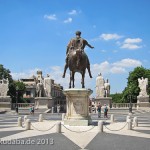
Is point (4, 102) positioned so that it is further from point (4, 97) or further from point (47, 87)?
point (47, 87)

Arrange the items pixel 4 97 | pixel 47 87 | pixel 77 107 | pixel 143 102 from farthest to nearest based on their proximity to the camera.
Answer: pixel 47 87, pixel 4 97, pixel 143 102, pixel 77 107

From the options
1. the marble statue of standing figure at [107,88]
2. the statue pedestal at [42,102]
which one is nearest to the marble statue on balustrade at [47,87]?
the statue pedestal at [42,102]

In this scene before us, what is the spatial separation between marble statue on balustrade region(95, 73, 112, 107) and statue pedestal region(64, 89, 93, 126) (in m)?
29.0

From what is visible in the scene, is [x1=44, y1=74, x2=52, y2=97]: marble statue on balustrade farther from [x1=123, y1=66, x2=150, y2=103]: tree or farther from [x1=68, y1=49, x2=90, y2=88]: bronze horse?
[x1=68, y1=49, x2=90, y2=88]: bronze horse

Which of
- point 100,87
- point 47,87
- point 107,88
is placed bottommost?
point 107,88

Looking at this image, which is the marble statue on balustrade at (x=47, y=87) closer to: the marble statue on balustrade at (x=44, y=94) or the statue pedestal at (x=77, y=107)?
the marble statue on balustrade at (x=44, y=94)

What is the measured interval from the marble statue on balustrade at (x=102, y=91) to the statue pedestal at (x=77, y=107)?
29.0 meters

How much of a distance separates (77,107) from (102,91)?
29.7 meters

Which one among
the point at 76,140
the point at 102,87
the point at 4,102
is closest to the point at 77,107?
the point at 76,140

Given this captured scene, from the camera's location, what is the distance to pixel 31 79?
130000mm

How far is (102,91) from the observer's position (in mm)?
48031

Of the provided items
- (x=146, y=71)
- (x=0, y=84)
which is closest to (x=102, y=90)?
(x=0, y=84)

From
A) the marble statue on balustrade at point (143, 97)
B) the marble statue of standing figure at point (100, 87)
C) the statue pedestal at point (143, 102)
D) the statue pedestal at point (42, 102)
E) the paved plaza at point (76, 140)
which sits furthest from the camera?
the statue pedestal at point (42, 102)

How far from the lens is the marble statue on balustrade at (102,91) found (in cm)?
4762
